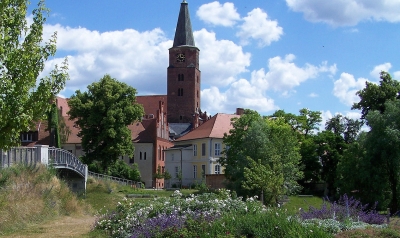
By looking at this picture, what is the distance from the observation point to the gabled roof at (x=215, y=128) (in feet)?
237

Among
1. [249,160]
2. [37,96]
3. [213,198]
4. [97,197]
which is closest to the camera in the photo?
[37,96]

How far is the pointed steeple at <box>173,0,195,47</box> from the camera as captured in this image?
348ft

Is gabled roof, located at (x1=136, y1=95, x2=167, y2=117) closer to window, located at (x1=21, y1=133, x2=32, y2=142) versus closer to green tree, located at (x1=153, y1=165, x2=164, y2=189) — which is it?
green tree, located at (x1=153, y1=165, x2=164, y2=189)

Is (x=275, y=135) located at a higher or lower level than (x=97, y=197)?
higher

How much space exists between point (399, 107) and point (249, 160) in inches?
474

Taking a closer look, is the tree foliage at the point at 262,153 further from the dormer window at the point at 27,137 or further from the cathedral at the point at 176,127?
the dormer window at the point at 27,137

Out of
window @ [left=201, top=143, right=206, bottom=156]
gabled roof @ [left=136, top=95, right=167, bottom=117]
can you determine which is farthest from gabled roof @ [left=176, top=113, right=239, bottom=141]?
gabled roof @ [left=136, top=95, right=167, bottom=117]

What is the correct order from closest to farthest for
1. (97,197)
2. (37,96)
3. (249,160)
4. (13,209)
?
(37,96)
(13,209)
(97,197)
(249,160)

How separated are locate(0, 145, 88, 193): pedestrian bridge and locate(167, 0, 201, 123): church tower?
6744 cm

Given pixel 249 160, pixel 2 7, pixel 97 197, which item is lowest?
pixel 97 197

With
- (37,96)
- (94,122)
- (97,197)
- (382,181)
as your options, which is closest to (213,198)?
(37,96)

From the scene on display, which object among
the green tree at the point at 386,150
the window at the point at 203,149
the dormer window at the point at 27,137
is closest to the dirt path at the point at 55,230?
the green tree at the point at 386,150

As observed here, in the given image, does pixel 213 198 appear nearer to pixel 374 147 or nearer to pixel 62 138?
pixel 374 147

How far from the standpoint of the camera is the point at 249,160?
4331 centimetres
